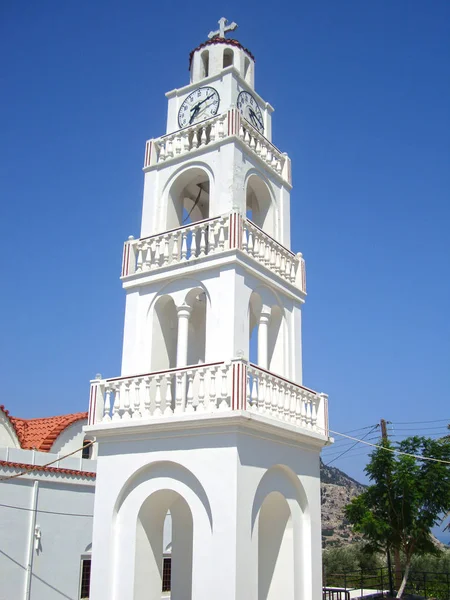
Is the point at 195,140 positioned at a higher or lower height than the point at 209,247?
higher

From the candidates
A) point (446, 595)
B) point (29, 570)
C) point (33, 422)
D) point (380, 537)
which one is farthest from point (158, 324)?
point (446, 595)

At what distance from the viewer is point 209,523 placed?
33.4 ft

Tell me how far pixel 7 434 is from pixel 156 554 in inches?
338

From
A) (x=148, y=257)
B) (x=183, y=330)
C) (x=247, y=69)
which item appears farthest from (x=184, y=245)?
(x=247, y=69)

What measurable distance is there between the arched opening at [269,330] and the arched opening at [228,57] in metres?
6.44

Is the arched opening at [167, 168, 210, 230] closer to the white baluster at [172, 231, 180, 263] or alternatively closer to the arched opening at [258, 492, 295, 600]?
the white baluster at [172, 231, 180, 263]

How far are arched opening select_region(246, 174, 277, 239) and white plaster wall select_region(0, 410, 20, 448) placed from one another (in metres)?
9.69

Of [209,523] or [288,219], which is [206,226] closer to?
Result: [288,219]

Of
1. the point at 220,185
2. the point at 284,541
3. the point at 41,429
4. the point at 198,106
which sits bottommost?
the point at 284,541

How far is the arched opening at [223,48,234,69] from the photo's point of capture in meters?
15.4

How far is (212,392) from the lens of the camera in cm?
1044

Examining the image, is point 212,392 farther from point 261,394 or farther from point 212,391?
point 261,394

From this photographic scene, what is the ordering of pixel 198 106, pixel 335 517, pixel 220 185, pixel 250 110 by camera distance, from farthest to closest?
pixel 335 517, pixel 250 110, pixel 198 106, pixel 220 185

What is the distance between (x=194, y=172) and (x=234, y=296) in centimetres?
374
